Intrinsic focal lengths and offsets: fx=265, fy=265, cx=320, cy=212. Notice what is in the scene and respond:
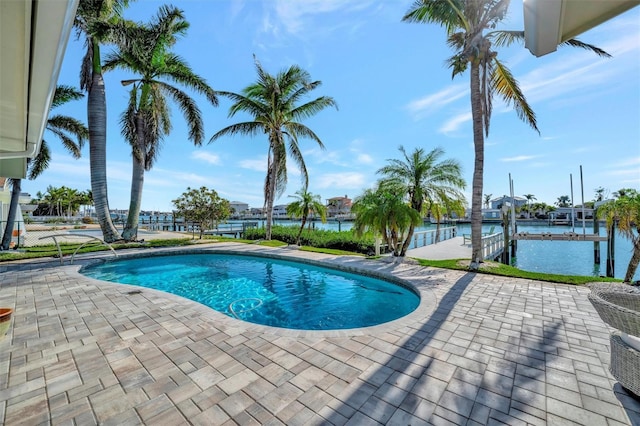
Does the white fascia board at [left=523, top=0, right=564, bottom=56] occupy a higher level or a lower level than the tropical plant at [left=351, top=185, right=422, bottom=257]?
higher

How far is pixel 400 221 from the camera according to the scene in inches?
367

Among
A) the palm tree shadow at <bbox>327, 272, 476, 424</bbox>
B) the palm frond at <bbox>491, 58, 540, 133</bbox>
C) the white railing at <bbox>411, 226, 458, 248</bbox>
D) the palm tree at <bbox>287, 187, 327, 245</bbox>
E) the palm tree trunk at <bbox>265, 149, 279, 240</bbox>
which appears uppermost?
the palm frond at <bbox>491, 58, 540, 133</bbox>

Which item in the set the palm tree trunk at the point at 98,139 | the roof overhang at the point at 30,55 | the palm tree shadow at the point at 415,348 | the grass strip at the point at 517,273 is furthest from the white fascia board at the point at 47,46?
the palm tree trunk at the point at 98,139

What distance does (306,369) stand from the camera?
2889 millimetres

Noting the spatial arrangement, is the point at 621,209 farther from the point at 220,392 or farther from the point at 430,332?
the point at 220,392

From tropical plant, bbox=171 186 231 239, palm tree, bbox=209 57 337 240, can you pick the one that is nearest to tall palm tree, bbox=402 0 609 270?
palm tree, bbox=209 57 337 240

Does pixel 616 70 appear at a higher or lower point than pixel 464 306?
higher

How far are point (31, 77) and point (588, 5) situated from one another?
3712 millimetres

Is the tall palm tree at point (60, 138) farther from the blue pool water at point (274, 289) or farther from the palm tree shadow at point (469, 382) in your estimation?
the palm tree shadow at point (469, 382)

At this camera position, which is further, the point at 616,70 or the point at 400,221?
the point at 400,221

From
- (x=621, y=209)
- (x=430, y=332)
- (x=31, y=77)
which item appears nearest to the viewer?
(x=31, y=77)

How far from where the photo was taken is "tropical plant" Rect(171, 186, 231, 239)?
1744 cm

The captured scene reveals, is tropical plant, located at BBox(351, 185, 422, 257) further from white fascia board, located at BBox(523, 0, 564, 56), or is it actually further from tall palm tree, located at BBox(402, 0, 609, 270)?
white fascia board, located at BBox(523, 0, 564, 56)

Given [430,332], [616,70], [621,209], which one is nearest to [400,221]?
[430,332]
